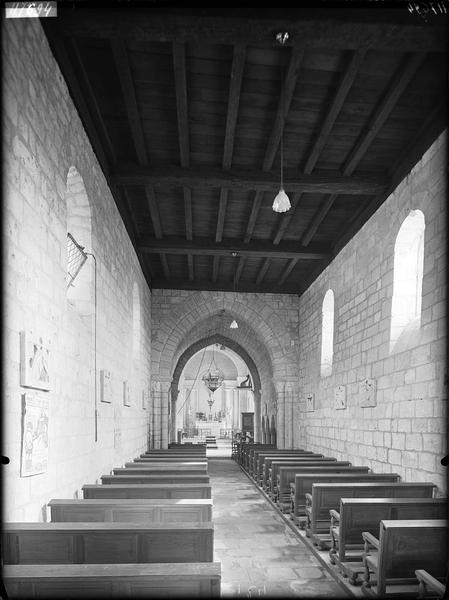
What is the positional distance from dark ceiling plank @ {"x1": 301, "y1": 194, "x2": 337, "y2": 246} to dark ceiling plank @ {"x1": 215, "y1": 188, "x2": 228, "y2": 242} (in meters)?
1.52

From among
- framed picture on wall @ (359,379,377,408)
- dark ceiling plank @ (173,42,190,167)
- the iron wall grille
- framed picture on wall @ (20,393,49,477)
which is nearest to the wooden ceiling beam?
dark ceiling plank @ (173,42,190,167)

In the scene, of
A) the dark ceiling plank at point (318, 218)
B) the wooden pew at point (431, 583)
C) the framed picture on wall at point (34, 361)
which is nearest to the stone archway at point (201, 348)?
the dark ceiling plank at point (318, 218)

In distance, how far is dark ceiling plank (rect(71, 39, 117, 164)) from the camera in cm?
529

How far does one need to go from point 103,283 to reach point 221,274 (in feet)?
21.4

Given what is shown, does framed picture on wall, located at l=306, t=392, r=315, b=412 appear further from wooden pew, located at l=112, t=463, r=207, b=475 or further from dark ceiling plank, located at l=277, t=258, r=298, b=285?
wooden pew, located at l=112, t=463, r=207, b=475

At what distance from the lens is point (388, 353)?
8.07 m

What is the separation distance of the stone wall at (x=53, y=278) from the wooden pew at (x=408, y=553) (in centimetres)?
259

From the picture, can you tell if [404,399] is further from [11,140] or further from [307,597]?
[11,140]

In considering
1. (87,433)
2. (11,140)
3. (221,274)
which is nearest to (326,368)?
(221,274)

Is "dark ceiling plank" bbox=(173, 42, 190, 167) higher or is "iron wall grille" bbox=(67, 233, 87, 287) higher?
"dark ceiling plank" bbox=(173, 42, 190, 167)

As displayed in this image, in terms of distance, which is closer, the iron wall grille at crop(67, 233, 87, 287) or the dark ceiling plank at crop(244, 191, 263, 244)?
the iron wall grille at crop(67, 233, 87, 287)

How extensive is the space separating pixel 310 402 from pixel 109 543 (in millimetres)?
9670

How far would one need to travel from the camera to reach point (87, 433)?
21.0ft

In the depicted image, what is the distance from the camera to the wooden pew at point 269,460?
9.95 metres
